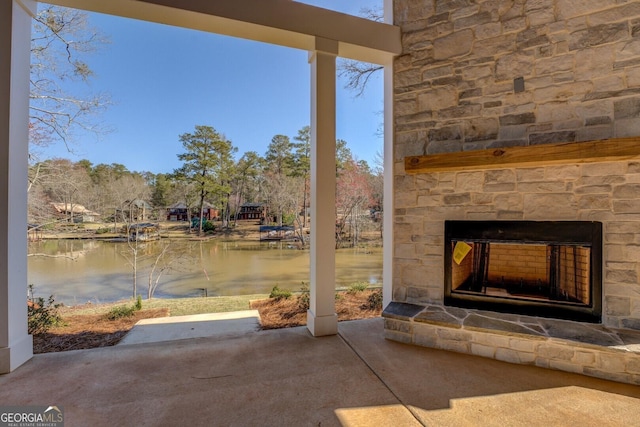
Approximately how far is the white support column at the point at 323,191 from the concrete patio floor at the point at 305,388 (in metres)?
0.36

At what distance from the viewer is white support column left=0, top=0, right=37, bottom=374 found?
1911 mm

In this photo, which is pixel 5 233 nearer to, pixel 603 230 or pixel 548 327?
pixel 548 327

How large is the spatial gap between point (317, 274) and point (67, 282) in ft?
17.7

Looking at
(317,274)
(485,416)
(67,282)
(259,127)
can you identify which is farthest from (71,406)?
(259,127)

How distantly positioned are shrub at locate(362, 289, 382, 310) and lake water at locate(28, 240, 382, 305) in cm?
131

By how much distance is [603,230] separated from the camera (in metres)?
2.12

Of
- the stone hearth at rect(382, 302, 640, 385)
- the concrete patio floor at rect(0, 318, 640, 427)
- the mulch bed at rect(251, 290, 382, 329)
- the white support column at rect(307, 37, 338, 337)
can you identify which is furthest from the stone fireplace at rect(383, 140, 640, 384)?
the mulch bed at rect(251, 290, 382, 329)

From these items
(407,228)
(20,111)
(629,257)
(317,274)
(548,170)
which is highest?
(20,111)

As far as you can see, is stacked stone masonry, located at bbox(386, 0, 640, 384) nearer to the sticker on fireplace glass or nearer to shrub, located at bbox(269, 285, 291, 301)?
the sticker on fireplace glass

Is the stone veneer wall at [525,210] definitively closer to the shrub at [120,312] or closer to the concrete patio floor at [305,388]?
the concrete patio floor at [305,388]

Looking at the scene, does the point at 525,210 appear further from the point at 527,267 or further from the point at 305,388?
the point at 305,388

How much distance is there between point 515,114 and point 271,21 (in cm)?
230

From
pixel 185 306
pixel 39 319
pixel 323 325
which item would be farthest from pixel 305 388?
pixel 185 306

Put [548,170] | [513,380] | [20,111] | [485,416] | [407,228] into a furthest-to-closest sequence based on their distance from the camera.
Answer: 1. [407,228]
2. [548,170]
3. [20,111]
4. [513,380]
5. [485,416]
